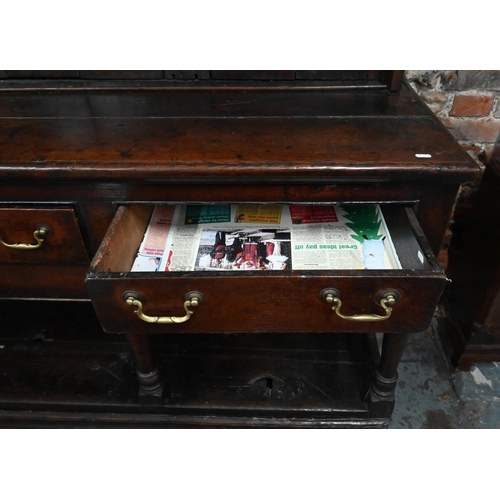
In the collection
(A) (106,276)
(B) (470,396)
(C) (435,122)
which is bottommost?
(B) (470,396)

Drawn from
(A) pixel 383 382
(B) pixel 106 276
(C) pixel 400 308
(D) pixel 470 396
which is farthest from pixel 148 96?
(D) pixel 470 396

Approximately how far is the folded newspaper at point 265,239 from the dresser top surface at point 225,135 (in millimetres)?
205

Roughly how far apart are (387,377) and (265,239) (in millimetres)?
442

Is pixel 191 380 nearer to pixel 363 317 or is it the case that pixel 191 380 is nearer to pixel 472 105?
pixel 363 317

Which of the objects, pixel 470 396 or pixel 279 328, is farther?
pixel 470 396

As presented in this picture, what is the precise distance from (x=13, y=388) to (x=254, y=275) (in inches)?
33.4

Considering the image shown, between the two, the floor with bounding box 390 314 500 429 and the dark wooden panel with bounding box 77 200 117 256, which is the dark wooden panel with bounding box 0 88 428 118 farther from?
the floor with bounding box 390 314 500 429

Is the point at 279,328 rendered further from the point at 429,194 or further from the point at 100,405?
the point at 100,405

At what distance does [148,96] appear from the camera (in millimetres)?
1090

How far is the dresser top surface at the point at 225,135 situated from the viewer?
81 centimetres

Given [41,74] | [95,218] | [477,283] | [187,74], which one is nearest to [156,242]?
[95,218]

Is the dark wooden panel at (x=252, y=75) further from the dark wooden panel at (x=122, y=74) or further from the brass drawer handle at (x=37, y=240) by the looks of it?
the brass drawer handle at (x=37, y=240)

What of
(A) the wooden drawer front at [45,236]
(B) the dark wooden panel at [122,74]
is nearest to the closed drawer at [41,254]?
(A) the wooden drawer front at [45,236]

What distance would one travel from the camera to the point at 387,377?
3.28 feet
